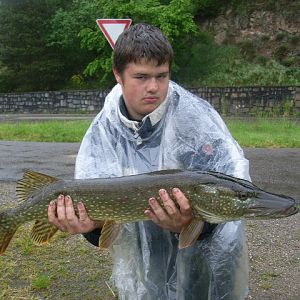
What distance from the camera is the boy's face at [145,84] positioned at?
2.79m

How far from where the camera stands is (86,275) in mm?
4172

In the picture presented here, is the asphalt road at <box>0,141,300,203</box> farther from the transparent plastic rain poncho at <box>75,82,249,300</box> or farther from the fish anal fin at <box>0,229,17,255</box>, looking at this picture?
the fish anal fin at <box>0,229,17,255</box>

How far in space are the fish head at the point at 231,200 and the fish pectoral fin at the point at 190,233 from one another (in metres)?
0.06

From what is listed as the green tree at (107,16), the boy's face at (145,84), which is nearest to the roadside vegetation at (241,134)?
the boy's face at (145,84)

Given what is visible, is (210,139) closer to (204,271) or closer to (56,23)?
(204,271)

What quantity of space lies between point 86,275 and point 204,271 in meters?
1.56

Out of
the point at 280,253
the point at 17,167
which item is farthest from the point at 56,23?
the point at 280,253

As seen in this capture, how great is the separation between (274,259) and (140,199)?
2.23 meters

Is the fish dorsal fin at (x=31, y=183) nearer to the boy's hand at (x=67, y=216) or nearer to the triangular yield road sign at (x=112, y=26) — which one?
the boy's hand at (x=67, y=216)

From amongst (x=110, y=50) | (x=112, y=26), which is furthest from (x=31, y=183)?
(x=110, y=50)

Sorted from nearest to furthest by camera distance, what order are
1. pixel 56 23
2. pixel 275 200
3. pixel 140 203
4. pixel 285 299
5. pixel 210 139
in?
pixel 275 200
pixel 140 203
pixel 210 139
pixel 285 299
pixel 56 23

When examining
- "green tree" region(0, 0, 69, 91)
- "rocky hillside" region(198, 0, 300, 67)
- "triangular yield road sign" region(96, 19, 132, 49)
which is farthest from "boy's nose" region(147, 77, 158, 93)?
"green tree" region(0, 0, 69, 91)

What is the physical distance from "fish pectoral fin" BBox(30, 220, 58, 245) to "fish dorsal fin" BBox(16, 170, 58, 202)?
0.19 meters

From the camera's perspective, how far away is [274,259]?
4.46 meters
